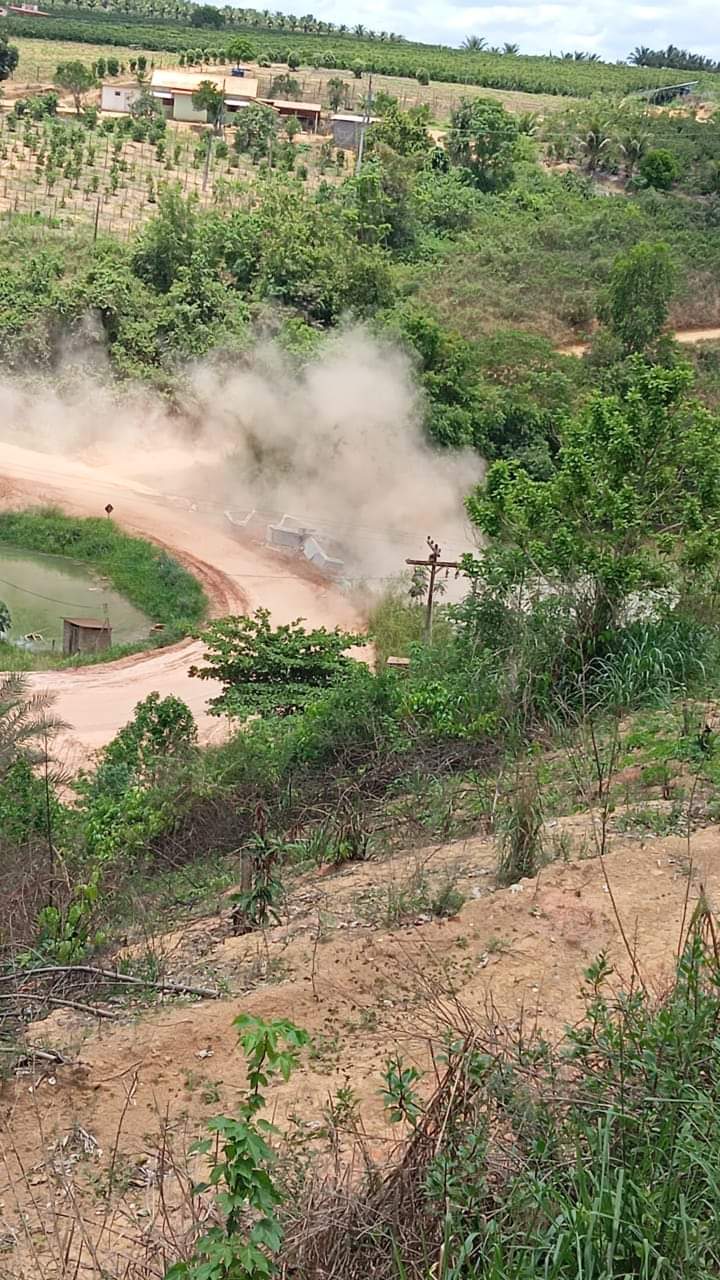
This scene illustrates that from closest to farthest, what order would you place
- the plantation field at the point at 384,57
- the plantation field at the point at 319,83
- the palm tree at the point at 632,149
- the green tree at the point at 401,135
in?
the green tree at the point at 401,135
the palm tree at the point at 632,149
the plantation field at the point at 319,83
the plantation field at the point at 384,57

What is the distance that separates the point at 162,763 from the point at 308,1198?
9.04m

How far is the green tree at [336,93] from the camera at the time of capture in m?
57.7

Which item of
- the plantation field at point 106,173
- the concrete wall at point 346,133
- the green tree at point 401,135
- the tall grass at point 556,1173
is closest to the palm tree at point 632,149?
the green tree at point 401,135

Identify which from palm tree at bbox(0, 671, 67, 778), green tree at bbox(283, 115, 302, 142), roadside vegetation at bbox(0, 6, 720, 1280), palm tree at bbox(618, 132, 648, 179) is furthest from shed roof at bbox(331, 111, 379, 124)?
palm tree at bbox(0, 671, 67, 778)

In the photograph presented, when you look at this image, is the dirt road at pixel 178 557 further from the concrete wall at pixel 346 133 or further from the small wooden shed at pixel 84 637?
the concrete wall at pixel 346 133

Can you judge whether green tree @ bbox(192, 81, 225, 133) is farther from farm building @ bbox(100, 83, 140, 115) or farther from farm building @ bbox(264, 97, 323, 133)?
farm building @ bbox(100, 83, 140, 115)

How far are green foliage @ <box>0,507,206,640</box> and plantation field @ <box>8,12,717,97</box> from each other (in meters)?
51.7

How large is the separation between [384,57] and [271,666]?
68993mm

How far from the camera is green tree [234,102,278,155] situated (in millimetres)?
48781

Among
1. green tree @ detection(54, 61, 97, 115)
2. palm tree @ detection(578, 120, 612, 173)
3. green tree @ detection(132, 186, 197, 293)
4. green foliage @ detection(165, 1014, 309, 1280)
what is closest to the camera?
green foliage @ detection(165, 1014, 309, 1280)

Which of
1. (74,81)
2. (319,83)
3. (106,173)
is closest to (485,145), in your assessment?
(106,173)

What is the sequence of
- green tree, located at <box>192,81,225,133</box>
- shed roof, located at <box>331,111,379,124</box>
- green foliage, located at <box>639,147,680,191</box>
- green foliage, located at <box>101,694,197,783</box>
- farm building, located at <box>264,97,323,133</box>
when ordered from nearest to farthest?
green foliage, located at <box>101,694,197,783</box>, green foliage, located at <box>639,147,680,191</box>, shed roof, located at <box>331,111,379,124</box>, green tree, located at <box>192,81,225,133</box>, farm building, located at <box>264,97,323,133</box>

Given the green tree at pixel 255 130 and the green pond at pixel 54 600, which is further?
the green tree at pixel 255 130

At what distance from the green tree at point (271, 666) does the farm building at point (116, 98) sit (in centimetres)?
4431
